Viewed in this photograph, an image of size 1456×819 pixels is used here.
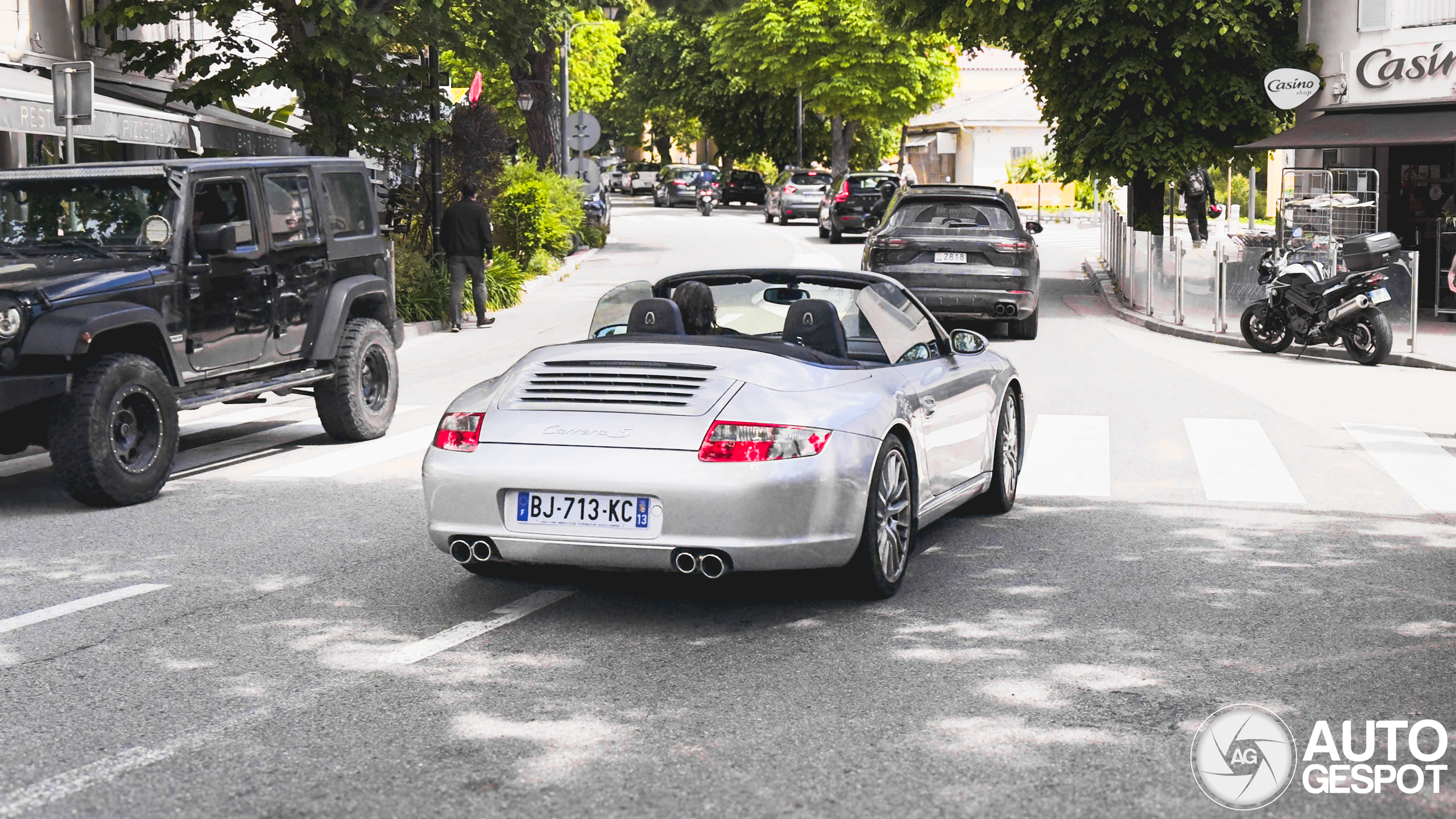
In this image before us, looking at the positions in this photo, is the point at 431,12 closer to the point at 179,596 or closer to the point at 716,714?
the point at 179,596

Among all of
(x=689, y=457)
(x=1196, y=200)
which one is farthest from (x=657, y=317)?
(x=1196, y=200)

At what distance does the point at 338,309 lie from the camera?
452 inches

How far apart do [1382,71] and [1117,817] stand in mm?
21983

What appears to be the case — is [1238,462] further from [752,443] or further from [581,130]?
[581,130]

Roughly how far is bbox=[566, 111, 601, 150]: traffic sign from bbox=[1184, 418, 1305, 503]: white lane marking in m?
27.3

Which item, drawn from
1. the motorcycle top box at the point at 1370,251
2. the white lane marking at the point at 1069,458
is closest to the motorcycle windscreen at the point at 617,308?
the white lane marking at the point at 1069,458

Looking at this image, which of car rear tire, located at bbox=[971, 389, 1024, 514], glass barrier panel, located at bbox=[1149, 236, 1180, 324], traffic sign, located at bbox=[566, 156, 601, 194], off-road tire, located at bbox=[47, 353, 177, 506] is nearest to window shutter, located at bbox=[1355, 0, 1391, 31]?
glass barrier panel, located at bbox=[1149, 236, 1180, 324]

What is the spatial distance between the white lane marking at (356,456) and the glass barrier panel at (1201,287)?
40.7 feet

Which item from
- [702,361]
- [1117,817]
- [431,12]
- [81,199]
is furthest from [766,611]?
[431,12]

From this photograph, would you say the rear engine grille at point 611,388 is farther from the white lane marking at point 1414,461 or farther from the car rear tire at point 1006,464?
the white lane marking at point 1414,461

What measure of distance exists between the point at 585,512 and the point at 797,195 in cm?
4660

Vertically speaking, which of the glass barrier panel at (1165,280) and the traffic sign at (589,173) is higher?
the traffic sign at (589,173)

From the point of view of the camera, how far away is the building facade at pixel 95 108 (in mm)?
16719

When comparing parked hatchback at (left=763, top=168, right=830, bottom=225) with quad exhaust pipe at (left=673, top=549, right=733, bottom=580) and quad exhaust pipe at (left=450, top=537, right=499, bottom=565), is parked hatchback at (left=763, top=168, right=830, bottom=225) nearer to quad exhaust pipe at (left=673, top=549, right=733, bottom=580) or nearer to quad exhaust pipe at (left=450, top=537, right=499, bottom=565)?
quad exhaust pipe at (left=450, top=537, right=499, bottom=565)
